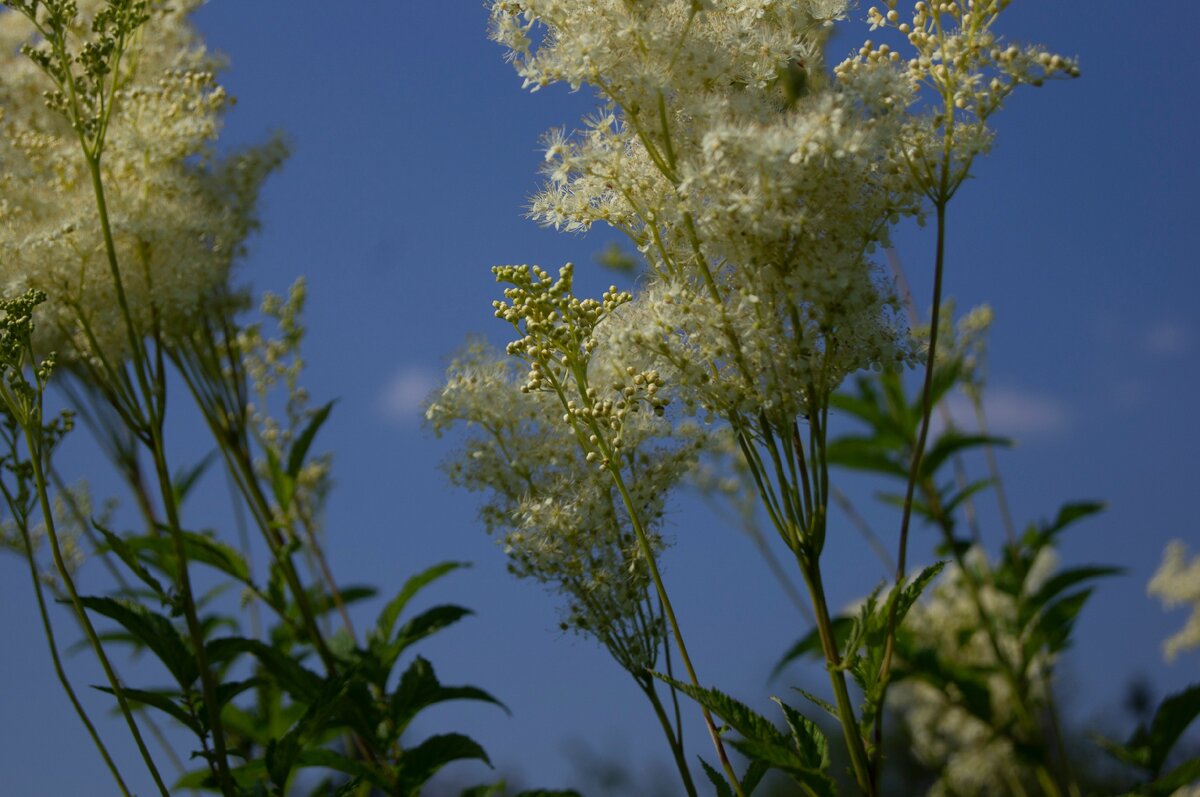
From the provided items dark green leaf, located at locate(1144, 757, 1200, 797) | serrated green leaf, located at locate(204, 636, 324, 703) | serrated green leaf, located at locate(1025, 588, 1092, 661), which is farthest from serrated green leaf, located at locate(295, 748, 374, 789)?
serrated green leaf, located at locate(1025, 588, 1092, 661)

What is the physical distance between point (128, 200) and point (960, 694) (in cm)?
305

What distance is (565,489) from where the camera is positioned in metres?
2.19

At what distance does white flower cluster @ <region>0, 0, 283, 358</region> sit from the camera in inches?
112

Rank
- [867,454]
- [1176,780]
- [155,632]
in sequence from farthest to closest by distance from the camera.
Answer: [867,454]
[1176,780]
[155,632]

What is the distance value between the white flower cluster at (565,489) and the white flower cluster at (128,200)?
1.10 metres

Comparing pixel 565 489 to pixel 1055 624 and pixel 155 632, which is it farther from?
Result: pixel 1055 624

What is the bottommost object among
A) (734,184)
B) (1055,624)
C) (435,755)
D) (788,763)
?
(788,763)

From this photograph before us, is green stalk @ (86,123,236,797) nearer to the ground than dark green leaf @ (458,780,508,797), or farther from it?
farther from it

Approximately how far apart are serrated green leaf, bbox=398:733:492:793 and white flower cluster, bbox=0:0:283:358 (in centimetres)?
133

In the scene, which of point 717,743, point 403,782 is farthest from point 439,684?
point 717,743

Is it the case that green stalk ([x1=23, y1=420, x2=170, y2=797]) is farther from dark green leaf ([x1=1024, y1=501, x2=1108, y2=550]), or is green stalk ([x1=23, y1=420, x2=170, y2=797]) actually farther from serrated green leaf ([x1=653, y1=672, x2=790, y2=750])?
dark green leaf ([x1=1024, y1=501, x2=1108, y2=550])

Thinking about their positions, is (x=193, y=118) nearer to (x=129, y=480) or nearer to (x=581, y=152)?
(x=129, y=480)

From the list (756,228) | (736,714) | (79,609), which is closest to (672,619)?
(736,714)

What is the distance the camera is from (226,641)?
2615 millimetres
